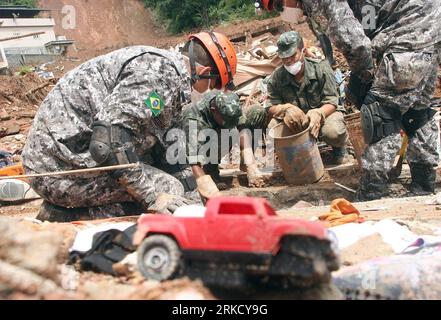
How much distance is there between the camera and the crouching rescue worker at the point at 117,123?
9.26 ft

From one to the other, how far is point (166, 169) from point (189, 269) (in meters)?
2.60

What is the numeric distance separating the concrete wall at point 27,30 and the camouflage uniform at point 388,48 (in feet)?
91.4

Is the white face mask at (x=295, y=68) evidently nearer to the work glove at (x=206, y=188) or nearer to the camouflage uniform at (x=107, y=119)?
the work glove at (x=206, y=188)

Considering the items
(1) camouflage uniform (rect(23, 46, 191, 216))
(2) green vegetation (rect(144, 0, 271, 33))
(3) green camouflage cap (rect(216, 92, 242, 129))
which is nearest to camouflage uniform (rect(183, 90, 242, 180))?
(3) green camouflage cap (rect(216, 92, 242, 129))

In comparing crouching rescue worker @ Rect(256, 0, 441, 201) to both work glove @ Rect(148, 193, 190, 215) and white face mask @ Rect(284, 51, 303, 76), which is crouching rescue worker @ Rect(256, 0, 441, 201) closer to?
white face mask @ Rect(284, 51, 303, 76)

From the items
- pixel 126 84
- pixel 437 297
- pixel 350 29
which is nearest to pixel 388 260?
pixel 437 297

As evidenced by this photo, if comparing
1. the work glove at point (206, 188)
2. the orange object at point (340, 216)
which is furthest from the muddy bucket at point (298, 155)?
the orange object at point (340, 216)

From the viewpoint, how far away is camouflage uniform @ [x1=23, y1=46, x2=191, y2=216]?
2.84m

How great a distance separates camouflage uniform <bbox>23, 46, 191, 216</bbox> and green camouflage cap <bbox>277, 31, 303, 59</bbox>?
6.14ft

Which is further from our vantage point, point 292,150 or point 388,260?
point 292,150

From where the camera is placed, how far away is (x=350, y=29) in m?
3.43

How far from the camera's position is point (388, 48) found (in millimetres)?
3555
